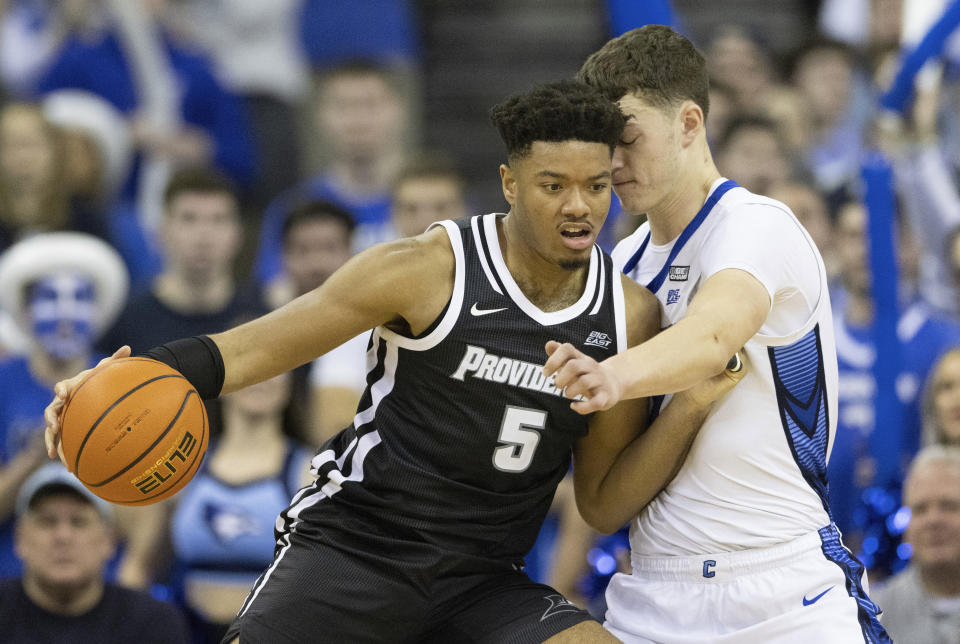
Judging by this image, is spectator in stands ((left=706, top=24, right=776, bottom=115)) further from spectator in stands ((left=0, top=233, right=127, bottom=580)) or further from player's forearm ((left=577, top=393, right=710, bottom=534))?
player's forearm ((left=577, top=393, right=710, bottom=534))

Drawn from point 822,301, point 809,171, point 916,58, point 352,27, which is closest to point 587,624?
point 822,301

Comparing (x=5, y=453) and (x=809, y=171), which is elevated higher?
(x=809, y=171)

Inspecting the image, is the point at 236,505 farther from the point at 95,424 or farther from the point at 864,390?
the point at 864,390

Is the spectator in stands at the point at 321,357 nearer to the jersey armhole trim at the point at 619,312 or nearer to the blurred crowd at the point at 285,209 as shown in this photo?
the blurred crowd at the point at 285,209

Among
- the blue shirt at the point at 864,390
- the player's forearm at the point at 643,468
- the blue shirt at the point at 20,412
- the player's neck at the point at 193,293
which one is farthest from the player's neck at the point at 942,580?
the blue shirt at the point at 20,412

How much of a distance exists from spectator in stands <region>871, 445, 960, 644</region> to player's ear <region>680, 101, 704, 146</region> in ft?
7.87

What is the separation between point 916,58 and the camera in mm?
6273

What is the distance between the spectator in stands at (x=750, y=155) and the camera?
23.7 feet

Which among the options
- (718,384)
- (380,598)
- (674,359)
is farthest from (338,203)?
(674,359)

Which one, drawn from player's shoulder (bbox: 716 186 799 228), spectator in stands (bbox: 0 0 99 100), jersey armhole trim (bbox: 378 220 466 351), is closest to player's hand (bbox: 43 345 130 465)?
jersey armhole trim (bbox: 378 220 466 351)

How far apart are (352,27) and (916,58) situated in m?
4.19

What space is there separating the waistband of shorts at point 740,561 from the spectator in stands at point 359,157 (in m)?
4.30

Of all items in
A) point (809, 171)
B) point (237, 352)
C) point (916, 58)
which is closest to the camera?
point (237, 352)

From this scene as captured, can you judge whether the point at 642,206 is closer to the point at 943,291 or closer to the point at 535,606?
the point at 535,606
